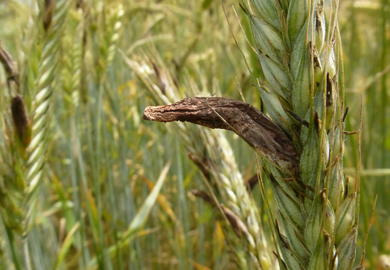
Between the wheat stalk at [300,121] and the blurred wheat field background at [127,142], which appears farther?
the blurred wheat field background at [127,142]

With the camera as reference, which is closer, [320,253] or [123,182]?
[320,253]

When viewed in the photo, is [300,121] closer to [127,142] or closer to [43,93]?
[43,93]

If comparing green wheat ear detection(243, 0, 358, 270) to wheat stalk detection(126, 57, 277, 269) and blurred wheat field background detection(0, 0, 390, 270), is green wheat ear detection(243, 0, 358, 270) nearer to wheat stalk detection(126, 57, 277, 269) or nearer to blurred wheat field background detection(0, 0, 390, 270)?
blurred wheat field background detection(0, 0, 390, 270)

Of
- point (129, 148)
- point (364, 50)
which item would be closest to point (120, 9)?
point (129, 148)

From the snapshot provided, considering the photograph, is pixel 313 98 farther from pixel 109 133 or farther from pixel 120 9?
pixel 109 133

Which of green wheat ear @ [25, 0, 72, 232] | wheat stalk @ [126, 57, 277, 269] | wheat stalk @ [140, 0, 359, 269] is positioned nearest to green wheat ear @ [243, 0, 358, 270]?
wheat stalk @ [140, 0, 359, 269]

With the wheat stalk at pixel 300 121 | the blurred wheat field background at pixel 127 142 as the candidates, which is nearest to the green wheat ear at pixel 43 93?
the blurred wheat field background at pixel 127 142

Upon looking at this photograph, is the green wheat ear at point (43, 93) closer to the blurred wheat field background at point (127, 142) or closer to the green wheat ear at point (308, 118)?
the blurred wheat field background at point (127, 142)
